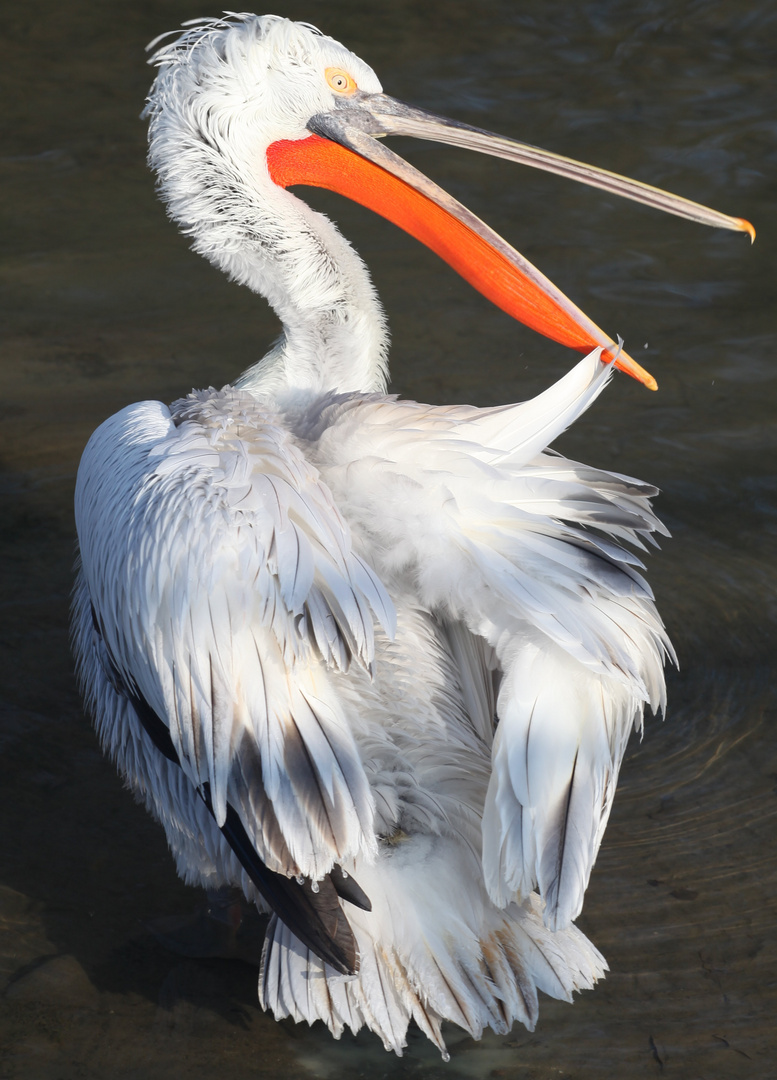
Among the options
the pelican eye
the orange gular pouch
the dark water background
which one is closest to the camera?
the dark water background

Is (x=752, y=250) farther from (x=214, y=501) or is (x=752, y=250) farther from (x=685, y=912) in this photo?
(x=214, y=501)

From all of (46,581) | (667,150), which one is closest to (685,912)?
(46,581)

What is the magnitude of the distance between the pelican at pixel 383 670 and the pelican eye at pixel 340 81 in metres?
0.58

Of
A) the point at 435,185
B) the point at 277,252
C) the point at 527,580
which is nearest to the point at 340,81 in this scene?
the point at 435,185

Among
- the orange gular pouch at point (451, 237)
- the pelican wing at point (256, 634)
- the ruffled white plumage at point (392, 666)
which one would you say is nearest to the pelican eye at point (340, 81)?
the orange gular pouch at point (451, 237)

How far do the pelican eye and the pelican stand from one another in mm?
578

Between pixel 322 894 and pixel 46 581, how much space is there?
1769 mm

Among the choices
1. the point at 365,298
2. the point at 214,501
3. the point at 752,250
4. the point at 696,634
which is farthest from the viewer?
the point at 752,250

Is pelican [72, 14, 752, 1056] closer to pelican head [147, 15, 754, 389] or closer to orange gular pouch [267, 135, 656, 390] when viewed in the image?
orange gular pouch [267, 135, 656, 390]

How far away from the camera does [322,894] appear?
1.96 metres

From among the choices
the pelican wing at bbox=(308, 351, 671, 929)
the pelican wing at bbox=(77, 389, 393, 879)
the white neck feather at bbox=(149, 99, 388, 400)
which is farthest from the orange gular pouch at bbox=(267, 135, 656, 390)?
the pelican wing at bbox=(77, 389, 393, 879)

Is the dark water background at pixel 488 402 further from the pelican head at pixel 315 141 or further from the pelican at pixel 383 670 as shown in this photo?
the pelican head at pixel 315 141

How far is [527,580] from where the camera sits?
208cm

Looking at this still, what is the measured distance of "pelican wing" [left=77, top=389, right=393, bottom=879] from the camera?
6.30 ft
